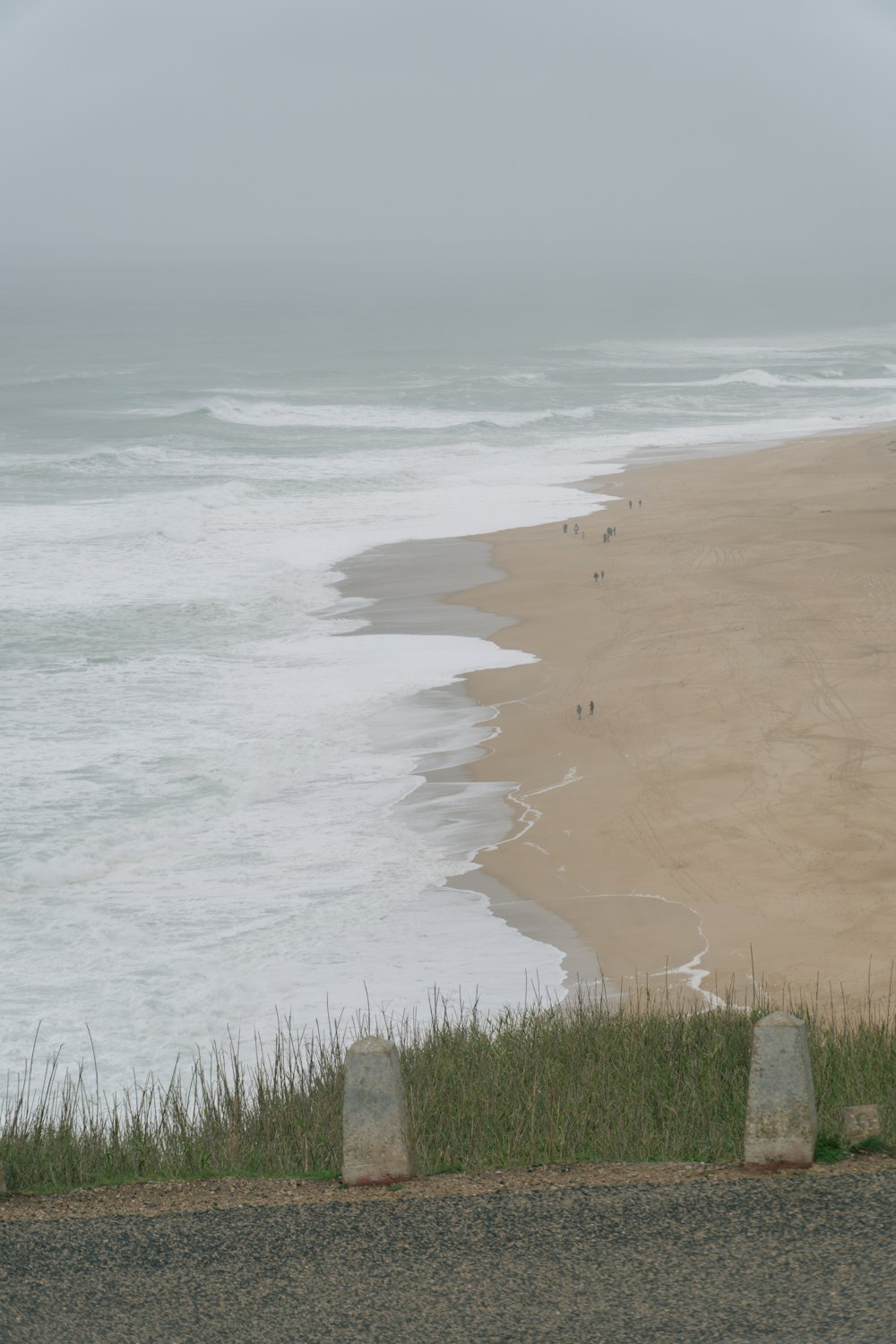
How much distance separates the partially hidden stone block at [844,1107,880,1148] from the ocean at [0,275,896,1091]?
3.72 meters

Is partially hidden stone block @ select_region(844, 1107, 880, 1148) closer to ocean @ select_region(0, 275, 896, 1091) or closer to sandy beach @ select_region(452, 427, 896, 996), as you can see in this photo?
ocean @ select_region(0, 275, 896, 1091)

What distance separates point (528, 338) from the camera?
86.9 meters

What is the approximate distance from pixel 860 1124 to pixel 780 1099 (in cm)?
44

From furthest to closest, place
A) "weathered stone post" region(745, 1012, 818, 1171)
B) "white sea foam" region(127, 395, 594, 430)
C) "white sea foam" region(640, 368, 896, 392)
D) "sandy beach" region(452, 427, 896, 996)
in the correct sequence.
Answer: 1. "white sea foam" region(640, 368, 896, 392)
2. "white sea foam" region(127, 395, 594, 430)
3. "sandy beach" region(452, 427, 896, 996)
4. "weathered stone post" region(745, 1012, 818, 1171)

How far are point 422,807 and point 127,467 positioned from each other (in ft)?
88.6

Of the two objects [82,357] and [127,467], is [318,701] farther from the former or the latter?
[82,357]

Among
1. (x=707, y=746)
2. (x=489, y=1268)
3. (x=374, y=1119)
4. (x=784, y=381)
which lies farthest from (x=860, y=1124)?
(x=784, y=381)

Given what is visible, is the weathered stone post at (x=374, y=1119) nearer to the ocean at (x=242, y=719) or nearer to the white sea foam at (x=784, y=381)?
the ocean at (x=242, y=719)

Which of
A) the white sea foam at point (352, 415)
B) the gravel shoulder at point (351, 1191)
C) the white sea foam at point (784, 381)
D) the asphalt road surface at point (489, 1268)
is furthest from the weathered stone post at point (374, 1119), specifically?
the white sea foam at point (784, 381)

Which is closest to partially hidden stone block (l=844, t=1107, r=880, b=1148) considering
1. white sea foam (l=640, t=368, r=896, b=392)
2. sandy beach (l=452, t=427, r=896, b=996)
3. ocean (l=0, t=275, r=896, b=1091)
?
ocean (l=0, t=275, r=896, b=1091)

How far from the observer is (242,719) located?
1658cm

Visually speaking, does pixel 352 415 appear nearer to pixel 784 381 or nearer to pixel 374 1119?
pixel 784 381

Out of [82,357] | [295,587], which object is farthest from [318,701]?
[82,357]

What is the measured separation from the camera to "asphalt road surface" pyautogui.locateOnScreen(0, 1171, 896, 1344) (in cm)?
443
